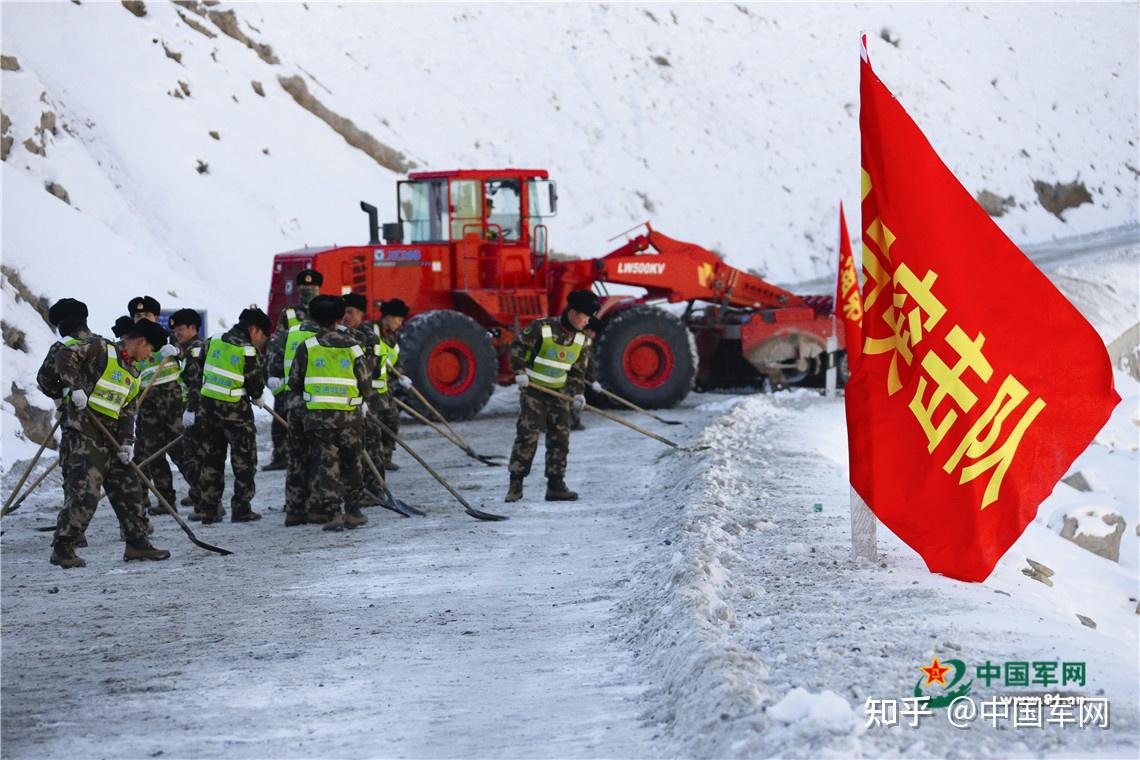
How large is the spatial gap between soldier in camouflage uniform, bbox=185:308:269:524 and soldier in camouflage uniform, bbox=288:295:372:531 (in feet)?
2.13

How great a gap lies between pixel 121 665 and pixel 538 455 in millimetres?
7760

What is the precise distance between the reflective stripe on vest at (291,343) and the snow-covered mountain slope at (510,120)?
5000mm

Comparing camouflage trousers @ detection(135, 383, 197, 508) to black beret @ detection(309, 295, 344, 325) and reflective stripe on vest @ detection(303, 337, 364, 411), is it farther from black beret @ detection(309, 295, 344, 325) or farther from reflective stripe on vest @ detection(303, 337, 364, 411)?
black beret @ detection(309, 295, 344, 325)

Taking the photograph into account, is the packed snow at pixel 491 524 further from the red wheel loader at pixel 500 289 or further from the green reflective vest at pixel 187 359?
the green reflective vest at pixel 187 359

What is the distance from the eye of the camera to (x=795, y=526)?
29.5 ft

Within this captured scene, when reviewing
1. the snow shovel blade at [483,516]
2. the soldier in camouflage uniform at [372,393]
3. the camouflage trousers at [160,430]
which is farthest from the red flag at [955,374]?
the camouflage trousers at [160,430]

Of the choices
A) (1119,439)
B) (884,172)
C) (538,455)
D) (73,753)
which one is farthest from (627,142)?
(73,753)

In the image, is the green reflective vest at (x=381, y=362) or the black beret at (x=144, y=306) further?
the green reflective vest at (x=381, y=362)

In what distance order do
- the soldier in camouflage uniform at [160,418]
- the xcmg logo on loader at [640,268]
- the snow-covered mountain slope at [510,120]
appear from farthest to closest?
1. the snow-covered mountain slope at [510,120]
2. the xcmg logo on loader at [640,268]
3. the soldier in camouflage uniform at [160,418]

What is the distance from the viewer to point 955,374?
288 inches

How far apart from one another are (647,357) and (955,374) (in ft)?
34.0

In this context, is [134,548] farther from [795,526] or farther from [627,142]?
[627,142]

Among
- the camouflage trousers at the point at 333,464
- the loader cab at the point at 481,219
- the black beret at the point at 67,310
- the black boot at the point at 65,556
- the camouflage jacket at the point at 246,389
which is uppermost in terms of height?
the loader cab at the point at 481,219

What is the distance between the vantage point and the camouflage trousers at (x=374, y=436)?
11242mm
